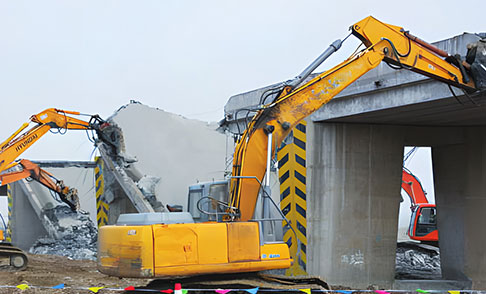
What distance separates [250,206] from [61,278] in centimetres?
612

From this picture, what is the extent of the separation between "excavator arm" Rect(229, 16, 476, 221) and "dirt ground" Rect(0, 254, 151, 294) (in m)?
3.41

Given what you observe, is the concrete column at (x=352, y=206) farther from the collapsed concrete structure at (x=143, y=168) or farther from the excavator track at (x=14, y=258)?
the collapsed concrete structure at (x=143, y=168)

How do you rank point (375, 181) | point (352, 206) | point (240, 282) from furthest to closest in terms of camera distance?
point (375, 181)
point (352, 206)
point (240, 282)

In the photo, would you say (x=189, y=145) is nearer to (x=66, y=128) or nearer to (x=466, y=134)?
(x=66, y=128)

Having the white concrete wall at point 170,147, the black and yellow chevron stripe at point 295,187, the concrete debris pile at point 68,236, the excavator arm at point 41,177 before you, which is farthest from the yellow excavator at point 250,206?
the concrete debris pile at point 68,236

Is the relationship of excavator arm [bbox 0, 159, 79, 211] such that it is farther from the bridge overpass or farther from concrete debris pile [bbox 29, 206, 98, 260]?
the bridge overpass

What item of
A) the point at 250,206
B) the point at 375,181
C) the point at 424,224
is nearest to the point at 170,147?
the point at 424,224

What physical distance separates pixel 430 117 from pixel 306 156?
2.47m

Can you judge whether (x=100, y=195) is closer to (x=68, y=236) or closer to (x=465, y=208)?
(x=68, y=236)

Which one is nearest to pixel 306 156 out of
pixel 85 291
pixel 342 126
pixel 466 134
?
pixel 342 126

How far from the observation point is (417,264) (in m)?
17.3

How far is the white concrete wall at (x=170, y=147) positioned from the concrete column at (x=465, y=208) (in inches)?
350

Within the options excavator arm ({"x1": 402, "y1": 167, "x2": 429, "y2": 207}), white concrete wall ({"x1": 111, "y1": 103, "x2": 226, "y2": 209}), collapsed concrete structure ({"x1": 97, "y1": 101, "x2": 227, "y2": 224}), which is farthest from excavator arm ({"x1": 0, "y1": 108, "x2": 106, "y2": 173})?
excavator arm ({"x1": 402, "y1": 167, "x2": 429, "y2": 207})

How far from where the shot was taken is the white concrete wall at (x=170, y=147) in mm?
20703
